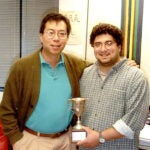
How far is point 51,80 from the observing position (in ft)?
6.25

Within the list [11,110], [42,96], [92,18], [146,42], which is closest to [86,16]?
[92,18]

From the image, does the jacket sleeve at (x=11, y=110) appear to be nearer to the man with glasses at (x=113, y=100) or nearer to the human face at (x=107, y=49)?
the man with glasses at (x=113, y=100)

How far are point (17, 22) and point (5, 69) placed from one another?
0.56 metres

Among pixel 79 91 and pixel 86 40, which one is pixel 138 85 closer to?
pixel 79 91

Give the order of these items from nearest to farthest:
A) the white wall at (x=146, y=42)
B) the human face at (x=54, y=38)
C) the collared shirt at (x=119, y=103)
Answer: the collared shirt at (x=119, y=103) → the human face at (x=54, y=38) → the white wall at (x=146, y=42)

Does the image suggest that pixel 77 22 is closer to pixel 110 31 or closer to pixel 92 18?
pixel 92 18

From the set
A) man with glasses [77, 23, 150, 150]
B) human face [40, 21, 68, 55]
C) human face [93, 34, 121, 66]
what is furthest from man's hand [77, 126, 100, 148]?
human face [40, 21, 68, 55]

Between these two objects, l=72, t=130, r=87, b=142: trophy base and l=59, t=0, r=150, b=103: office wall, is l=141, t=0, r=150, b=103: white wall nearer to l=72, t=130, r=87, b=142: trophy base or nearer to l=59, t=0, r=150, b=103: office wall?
l=59, t=0, r=150, b=103: office wall

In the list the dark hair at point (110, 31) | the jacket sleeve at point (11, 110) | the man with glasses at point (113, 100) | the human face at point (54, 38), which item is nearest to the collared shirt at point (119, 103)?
the man with glasses at point (113, 100)

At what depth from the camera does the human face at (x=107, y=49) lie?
178cm

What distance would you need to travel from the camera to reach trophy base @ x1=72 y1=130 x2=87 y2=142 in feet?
5.77

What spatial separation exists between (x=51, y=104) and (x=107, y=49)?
0.51 m

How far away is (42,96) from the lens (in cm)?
186

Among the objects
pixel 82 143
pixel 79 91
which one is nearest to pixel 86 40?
pixel 79 91
